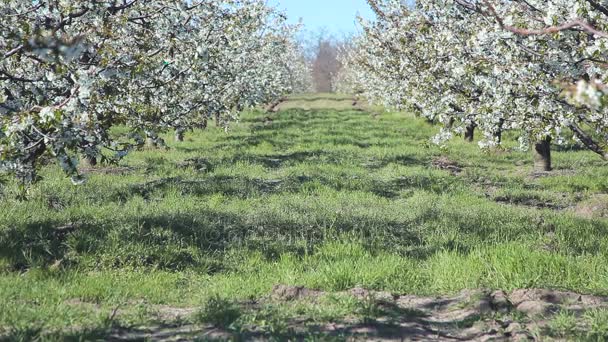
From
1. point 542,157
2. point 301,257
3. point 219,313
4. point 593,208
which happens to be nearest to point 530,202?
point 593,208

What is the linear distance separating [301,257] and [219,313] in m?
1.91

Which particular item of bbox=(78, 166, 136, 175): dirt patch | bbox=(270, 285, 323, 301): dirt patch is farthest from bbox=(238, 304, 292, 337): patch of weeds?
bbox=(78, 166, 136, 175): dirt patch

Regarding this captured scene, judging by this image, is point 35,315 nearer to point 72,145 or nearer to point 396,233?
point 72,145

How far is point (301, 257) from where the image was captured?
20.8 feet

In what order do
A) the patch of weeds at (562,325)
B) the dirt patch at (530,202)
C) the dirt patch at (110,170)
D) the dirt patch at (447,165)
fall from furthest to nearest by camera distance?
the dirt patch at (447,165)
the dirt patch at (110,170)
the dirt patch at (530,202)
the patch of weeds at (562,325)

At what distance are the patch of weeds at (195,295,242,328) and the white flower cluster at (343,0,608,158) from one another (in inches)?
128

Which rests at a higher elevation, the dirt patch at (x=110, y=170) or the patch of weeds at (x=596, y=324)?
the dirt patch at (x=110, y=170)

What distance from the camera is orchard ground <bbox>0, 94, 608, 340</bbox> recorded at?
4457mm

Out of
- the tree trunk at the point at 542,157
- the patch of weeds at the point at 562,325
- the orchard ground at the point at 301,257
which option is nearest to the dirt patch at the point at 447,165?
the orchard ground at the point at 301,257

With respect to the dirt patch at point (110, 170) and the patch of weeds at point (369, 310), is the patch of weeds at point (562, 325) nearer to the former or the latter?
the patch of weeds at point (369, 310)

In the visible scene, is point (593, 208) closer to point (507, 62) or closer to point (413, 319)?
point (507, 62)

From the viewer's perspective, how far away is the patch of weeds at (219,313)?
4.47m

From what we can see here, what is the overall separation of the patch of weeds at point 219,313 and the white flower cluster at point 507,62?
3.25 metres

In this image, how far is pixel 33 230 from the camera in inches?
269
